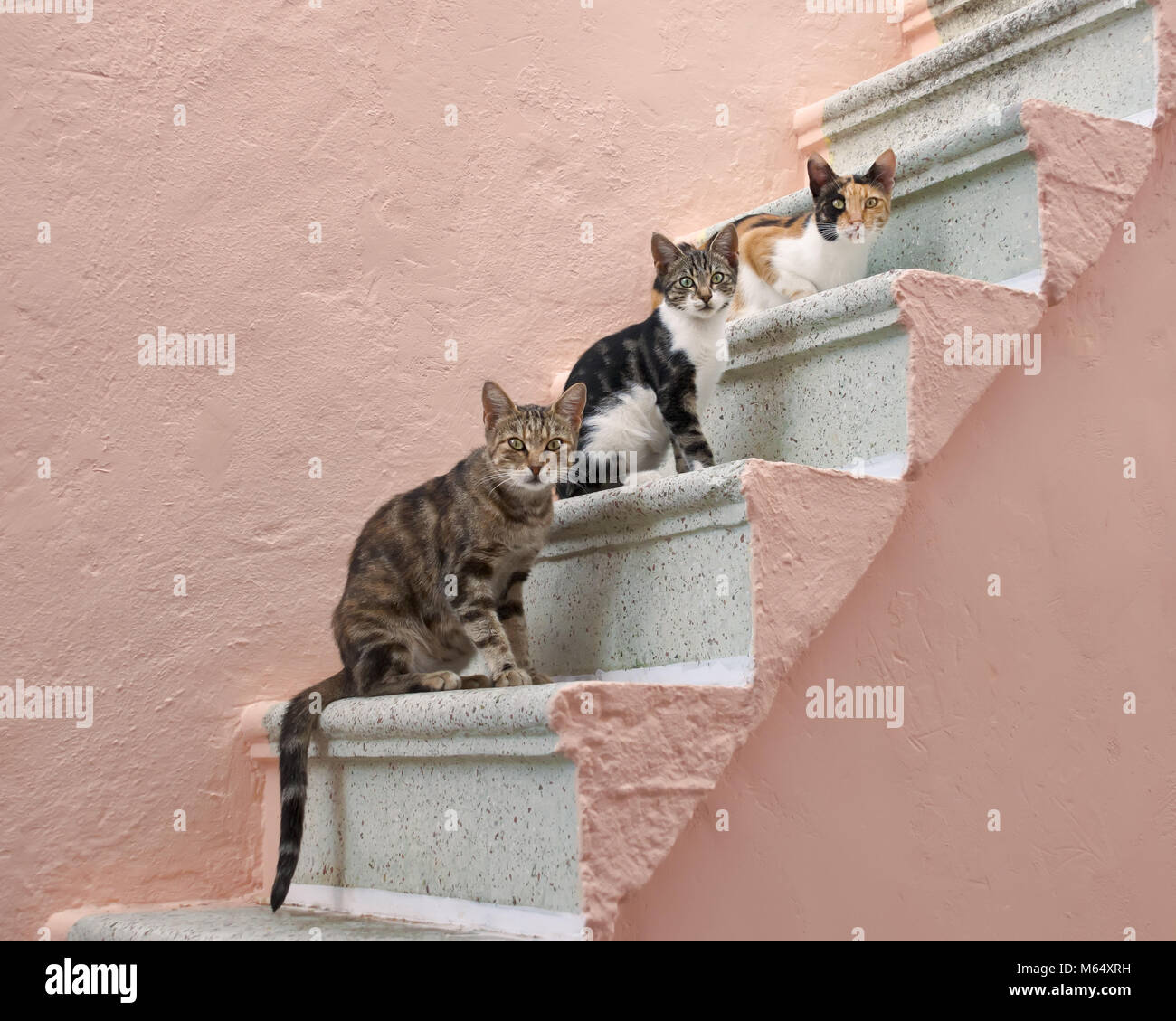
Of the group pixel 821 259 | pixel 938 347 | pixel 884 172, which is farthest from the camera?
pixel 821 259

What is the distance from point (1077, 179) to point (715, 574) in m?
0.95

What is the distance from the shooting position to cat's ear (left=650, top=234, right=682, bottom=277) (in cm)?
255

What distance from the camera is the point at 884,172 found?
2.42 m

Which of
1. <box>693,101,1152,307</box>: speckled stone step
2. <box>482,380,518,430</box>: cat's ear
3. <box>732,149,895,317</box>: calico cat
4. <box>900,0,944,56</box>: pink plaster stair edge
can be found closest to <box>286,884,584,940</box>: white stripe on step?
<box>482,380,518,430</box>: cat's ear

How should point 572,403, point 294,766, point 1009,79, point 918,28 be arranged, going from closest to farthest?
point 294,766 < point 572,403 < point 1009,79 < point 918,28

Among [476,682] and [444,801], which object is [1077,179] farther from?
[444,801]

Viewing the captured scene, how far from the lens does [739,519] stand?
5.98 feet

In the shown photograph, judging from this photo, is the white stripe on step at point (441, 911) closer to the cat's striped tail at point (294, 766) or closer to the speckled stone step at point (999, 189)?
the cat's striped tail at point (294, 766)

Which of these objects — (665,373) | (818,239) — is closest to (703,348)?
(665,373)

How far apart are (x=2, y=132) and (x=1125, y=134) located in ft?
6.62

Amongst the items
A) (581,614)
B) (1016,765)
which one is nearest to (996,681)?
(1016,765)

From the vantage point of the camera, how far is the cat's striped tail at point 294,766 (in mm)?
2070

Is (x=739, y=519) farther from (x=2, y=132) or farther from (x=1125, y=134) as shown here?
(x=2, y=132)

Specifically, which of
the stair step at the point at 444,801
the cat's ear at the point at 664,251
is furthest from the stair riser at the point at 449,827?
the cat's ear at the point at 664,251
